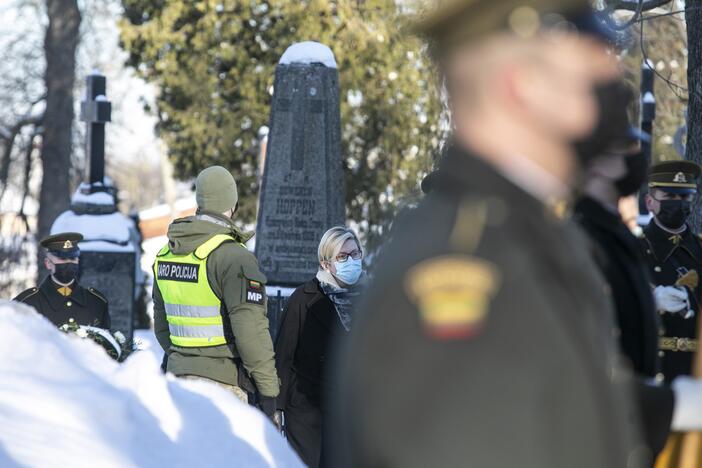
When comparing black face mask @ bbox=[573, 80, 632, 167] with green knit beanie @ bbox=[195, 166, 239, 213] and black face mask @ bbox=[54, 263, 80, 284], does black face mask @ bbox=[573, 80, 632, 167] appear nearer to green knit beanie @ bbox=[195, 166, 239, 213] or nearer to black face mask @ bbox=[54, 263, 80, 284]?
green knit beanie @ bbox=[195, 166, 239, 213]

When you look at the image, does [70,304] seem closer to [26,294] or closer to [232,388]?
[26,294]

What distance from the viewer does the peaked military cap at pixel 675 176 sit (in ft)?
24.6

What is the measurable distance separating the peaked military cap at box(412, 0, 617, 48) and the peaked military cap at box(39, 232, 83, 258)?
7.55m

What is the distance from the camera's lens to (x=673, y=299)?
22.8 feet

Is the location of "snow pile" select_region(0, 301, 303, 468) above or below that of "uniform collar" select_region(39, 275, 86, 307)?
above

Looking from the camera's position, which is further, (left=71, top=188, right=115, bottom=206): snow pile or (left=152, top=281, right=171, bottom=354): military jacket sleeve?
(left=71, top=188, right=115, bottom=206): snow pile

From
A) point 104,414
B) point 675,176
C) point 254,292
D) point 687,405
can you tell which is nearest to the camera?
point 687,405

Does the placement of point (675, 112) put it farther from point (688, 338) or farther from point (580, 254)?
point (580, 254)

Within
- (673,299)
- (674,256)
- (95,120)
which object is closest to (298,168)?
(95,120)

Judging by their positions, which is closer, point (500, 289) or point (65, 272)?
point (500, 289)

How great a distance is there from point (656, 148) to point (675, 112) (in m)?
0.91

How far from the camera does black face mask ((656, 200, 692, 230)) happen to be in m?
7.40

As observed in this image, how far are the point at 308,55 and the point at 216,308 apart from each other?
17.3 ft

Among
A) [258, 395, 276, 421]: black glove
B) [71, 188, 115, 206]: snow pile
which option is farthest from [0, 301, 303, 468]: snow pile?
[71, 188, 115, 206]: snow pile
